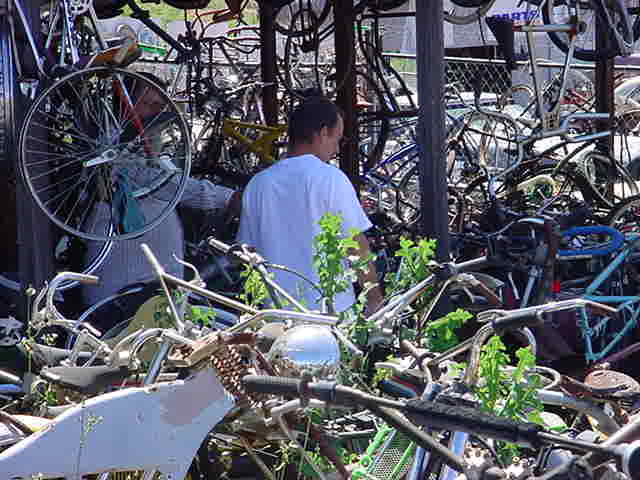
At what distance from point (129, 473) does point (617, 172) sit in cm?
803

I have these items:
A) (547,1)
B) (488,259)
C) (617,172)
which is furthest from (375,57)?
(488,259)

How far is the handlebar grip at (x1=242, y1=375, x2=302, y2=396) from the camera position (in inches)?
81.7

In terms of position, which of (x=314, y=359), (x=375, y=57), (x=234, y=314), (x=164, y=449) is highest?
(x=375, y=57)

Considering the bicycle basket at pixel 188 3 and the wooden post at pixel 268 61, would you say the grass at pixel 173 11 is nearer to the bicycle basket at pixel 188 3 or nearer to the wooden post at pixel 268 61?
the bicycle basket at pixel 188 3

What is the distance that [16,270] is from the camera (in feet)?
22.7

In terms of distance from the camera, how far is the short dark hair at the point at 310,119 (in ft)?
16.4

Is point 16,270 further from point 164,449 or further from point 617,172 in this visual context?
point 617,172

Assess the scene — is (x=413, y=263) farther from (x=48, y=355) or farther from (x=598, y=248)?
(x=598, y=248)

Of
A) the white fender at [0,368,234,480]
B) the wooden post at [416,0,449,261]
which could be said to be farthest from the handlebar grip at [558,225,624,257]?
the white fender at [0,368,234,480]

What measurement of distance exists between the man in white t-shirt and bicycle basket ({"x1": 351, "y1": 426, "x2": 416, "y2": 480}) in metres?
2.13

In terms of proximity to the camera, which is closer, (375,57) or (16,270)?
(16,270)

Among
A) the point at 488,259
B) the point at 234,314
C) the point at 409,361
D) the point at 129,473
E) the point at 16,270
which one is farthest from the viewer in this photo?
the point at 16,270

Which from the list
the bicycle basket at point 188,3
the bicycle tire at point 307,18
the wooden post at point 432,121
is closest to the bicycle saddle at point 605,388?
the wooden post at point 432,121

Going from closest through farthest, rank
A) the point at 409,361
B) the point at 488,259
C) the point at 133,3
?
the point at 409,361, the point at 488,259, the point at 133,3
